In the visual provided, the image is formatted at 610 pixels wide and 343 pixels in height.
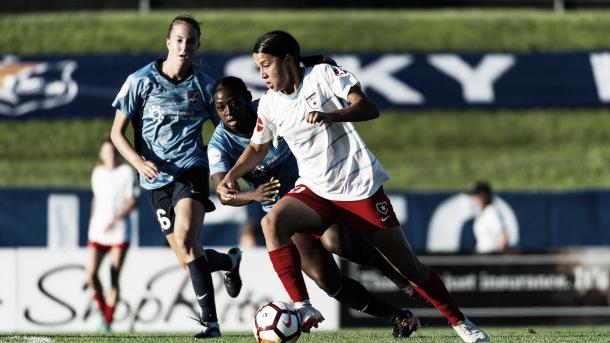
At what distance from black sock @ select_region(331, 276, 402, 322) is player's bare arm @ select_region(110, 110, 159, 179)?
149 centimetres

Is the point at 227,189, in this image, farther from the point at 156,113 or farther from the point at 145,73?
the point at 145,73

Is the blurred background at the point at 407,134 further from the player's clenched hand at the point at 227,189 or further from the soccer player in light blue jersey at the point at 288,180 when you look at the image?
the player's clenched hand at the point at 227,189

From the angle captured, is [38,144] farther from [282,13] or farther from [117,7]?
[282,13]

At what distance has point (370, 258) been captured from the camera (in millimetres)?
8055

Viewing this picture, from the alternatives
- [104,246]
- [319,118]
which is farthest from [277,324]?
[104,246]

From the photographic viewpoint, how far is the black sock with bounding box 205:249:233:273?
8305 mm

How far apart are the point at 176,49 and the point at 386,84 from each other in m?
12.4

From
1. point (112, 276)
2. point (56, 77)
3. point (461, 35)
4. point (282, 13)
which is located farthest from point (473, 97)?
point (112, 276)

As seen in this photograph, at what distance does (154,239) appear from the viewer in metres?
16.6

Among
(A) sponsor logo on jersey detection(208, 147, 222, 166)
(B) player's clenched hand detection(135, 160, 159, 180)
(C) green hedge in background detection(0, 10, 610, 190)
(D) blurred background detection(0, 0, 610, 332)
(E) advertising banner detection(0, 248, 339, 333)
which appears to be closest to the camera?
(B) player's clenched hand detection(135, 160, 159, 180)

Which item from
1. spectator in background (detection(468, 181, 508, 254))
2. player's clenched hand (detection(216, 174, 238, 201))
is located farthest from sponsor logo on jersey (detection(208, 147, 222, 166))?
spectator in background (detection(468, 181, 508, 254))

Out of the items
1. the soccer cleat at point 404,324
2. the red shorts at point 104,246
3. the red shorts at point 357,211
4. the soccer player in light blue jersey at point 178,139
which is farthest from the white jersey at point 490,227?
the red shorts at point 357,211

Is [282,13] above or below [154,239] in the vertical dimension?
above

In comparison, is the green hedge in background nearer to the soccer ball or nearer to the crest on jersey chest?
the soccer ball
